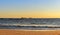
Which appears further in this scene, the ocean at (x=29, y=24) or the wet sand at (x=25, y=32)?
the ocean at (x=29, y=24)

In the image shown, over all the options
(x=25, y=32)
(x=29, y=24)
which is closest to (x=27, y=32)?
(x=25, y=32)

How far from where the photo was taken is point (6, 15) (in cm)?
98

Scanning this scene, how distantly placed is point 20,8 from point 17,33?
232 mm

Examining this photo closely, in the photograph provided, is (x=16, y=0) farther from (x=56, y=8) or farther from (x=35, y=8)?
(x=56, y=8)

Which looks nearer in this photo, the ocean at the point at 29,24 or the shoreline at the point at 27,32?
the shoreline at the point at 27,32

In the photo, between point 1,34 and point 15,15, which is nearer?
point 1,34

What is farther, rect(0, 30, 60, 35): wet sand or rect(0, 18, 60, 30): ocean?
rect(0, 18, 60, 30): ocean

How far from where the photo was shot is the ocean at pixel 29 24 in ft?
3.12

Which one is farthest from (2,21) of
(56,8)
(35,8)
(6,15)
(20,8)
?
(56,8)

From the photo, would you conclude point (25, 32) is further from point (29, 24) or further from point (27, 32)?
point (29, 24)

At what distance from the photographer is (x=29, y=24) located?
1.00 m

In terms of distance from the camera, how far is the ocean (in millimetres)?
951

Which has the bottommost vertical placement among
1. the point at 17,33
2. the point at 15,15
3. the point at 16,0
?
the point at 17,33

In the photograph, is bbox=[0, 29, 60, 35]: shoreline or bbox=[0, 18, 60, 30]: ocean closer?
bbox=[0, 29, 60, 35]: shoreline
